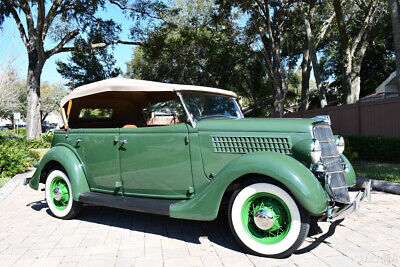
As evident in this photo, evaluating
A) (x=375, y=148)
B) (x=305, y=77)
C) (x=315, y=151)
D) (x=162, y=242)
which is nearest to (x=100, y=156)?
(x=162, y=242)

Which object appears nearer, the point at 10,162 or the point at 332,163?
the point at 332,163

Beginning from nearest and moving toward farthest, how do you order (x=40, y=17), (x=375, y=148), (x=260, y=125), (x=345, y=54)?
(x=260, y=125) → (x=375, y=148) → (x=345, y=54) → (x=40, y=17)

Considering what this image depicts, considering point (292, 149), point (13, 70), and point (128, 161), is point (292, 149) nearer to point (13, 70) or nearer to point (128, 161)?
point (128, 161)

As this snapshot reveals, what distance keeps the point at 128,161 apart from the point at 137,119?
1.36 metres

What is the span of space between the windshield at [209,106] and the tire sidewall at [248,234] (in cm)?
105

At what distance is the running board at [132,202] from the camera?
137 inches

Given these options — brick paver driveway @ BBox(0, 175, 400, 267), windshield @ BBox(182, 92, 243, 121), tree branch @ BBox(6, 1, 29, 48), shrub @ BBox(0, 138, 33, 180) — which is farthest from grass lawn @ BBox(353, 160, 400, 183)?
tree branch @ BBox(6, 1, 29, 48)

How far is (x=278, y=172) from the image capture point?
290 cm

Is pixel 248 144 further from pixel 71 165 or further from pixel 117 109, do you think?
pixel 117 109

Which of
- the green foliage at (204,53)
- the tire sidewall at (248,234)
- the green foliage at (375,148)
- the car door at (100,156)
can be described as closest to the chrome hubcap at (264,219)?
the tire sidewall at (248,234)

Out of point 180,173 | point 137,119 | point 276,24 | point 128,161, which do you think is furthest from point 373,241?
point 276,24

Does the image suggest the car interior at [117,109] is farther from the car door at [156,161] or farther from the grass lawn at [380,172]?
the grass lawn at [380,172]

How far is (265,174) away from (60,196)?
10.0ft

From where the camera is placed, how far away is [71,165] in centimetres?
435
